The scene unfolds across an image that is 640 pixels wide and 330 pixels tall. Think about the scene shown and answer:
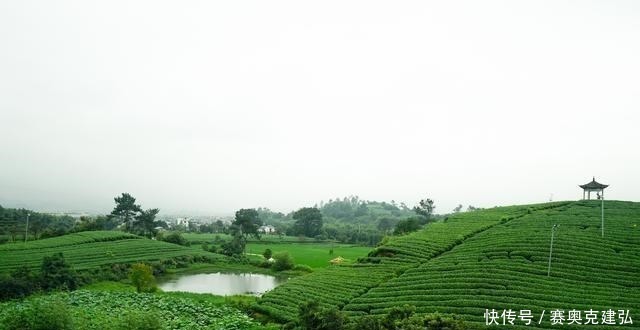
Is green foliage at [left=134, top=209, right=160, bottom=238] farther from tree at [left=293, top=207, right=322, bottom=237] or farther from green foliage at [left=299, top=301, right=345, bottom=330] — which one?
green foliage at [left=299, top=301, right=345, bottom=330]

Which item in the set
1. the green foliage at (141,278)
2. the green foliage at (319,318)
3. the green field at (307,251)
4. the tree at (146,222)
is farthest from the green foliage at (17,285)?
the tree at (146,222)

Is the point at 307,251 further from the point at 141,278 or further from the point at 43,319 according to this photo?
the point at 43,319

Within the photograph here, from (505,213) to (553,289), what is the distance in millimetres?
30551

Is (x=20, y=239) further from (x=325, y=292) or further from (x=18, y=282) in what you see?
(x=325, y=292)

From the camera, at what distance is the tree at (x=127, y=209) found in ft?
353

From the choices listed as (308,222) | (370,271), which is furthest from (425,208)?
(370,271)

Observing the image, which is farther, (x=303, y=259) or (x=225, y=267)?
(x=303, y=259)

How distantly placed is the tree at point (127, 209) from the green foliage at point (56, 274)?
188ft

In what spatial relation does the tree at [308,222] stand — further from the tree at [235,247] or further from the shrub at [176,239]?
the tree at [235,247]

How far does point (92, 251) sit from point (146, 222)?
31.1m

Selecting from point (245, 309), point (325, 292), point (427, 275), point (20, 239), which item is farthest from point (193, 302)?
→ point (20, 239)

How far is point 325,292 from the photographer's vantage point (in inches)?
1553

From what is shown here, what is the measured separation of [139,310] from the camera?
115 feet

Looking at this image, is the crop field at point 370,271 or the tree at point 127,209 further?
the tree at point 127,209
